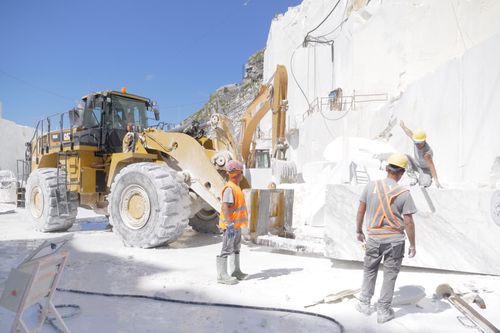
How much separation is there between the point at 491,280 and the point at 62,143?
8.66 meters

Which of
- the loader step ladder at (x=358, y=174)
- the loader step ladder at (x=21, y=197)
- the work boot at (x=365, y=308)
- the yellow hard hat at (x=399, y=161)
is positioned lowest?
the work boot at (x=365, y=308)

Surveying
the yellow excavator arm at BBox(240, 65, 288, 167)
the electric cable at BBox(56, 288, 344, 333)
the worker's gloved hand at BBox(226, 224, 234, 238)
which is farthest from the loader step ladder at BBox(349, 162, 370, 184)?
the electric cable at BBox(56, 288, 344, 333)

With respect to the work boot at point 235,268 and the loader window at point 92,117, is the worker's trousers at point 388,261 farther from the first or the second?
the loader window at point 92,117

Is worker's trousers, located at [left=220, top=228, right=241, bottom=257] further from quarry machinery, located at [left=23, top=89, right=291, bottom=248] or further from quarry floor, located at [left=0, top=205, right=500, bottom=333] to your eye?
quarry machinery, located at [left=23, top=89, right=291, bottom=248]

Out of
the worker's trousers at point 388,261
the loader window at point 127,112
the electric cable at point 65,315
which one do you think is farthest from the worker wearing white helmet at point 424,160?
the loader window at point 127,112

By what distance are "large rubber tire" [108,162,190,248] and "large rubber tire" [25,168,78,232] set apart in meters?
2.24

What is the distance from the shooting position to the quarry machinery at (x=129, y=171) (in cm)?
671

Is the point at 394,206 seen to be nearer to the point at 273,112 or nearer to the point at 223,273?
the point at 223,273

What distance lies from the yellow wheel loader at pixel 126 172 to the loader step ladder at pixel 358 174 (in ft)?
11.3

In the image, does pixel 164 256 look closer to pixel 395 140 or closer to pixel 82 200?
pixel 82 200

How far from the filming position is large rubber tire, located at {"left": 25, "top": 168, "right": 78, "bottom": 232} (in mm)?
8656

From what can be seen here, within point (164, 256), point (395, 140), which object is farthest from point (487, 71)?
point (164, 256)

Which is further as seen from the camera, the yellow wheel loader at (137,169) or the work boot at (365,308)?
the yellow wheel loader at (137,169)

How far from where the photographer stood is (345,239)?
5.76 meters
